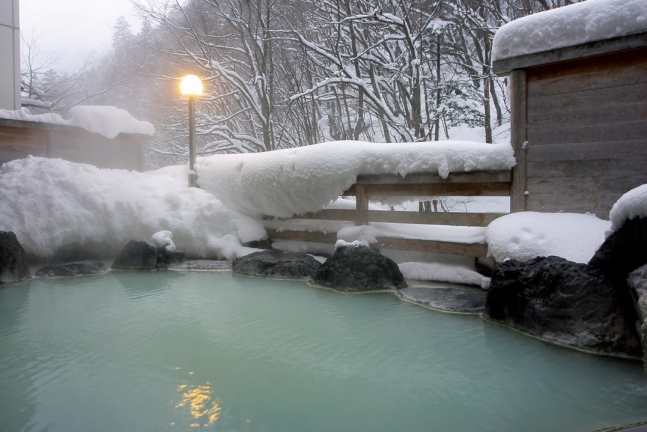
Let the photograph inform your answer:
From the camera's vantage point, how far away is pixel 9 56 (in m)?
10.6

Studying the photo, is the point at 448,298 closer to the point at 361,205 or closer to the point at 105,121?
the point at 361,205

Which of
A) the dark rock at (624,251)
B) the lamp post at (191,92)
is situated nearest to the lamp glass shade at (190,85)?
the lamp post at (191,92)

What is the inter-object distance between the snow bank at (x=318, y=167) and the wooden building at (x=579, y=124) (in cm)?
35

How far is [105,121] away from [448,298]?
8015 millimetres

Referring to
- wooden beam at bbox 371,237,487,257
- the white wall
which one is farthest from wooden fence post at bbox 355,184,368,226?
the white wall

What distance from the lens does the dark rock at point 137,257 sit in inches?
264

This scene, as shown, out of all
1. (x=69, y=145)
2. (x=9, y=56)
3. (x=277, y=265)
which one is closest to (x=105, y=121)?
(x=69, y=145)

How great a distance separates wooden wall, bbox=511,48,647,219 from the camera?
4.39 metres

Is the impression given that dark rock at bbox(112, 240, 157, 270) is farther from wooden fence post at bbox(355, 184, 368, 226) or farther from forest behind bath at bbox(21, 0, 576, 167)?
forest behind bath at bbox(21, 0, 576, 167)

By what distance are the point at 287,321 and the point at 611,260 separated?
8.71 feet

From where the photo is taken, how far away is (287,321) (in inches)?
156

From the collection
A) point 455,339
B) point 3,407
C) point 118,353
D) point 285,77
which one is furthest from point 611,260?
point 285,77

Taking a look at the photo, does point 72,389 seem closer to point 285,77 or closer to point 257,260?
point 257,260

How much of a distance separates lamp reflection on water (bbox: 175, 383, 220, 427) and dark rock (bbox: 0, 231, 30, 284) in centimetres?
449
